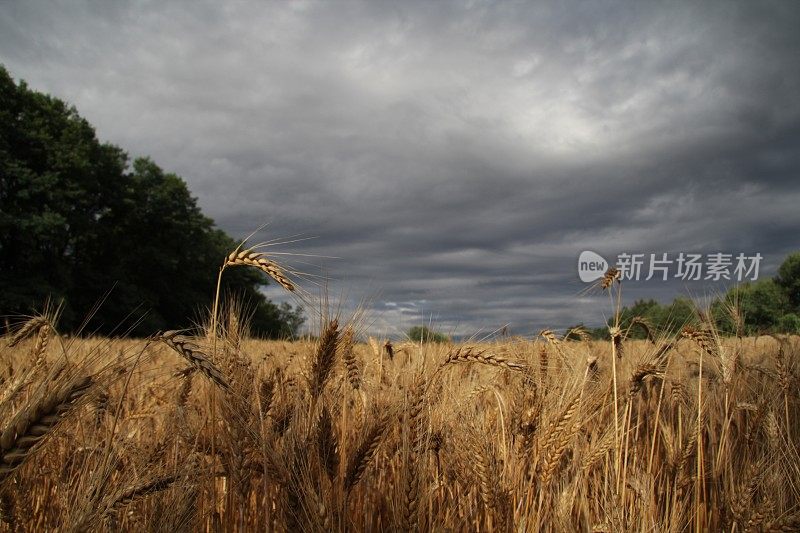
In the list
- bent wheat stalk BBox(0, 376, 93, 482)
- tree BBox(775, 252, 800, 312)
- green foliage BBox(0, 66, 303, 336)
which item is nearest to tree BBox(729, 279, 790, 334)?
tree BBox(775, 252, 800, 312)

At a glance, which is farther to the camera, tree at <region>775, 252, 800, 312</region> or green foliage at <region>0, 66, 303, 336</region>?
tree at <region>775, 252, 800, 312</region>

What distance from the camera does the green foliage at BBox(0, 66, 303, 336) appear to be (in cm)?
2959

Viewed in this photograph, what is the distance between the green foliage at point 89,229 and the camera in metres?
29.6

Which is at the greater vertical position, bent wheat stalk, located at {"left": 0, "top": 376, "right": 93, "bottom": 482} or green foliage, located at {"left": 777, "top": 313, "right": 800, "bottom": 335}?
green foliage, located at {"left": 777, "top": 313, "right": 800, "bottom": 335}

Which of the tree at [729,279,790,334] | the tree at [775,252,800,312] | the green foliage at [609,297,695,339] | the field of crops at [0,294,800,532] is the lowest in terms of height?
the field of crops at [0,294,800,532]

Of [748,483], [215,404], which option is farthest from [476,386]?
[215,404]

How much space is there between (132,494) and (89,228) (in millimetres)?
37404

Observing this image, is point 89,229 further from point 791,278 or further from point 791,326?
point 791,278

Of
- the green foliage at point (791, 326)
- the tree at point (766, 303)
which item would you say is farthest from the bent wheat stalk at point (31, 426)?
the tree at point (766, 303)

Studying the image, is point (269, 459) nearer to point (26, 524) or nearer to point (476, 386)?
point (26, 524)

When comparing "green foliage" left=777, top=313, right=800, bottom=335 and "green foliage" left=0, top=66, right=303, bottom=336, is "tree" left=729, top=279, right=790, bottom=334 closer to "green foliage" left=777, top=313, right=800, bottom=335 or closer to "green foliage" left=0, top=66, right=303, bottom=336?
"green foliage" left=777, top=313, right=800, bottom=335

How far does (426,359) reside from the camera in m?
2.76

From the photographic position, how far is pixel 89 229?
34.4 m

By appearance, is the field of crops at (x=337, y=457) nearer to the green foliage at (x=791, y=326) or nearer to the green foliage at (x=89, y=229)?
the green foliage at (x=791, y=326)
